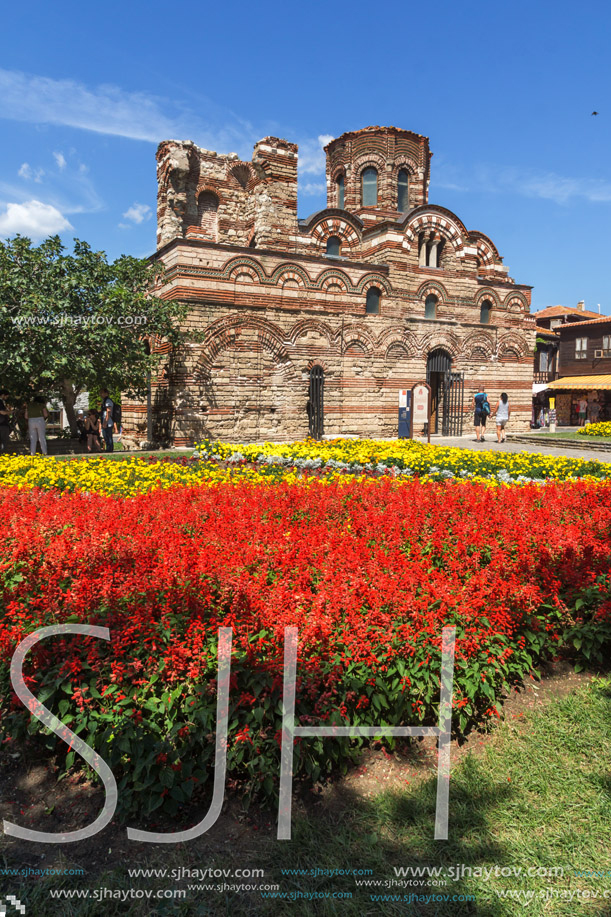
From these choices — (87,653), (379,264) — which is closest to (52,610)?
(87,653)

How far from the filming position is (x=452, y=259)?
822 inches

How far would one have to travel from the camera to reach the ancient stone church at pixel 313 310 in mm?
15617

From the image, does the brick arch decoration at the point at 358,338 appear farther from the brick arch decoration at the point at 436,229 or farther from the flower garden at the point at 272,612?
the flower garden at the point at 272,612

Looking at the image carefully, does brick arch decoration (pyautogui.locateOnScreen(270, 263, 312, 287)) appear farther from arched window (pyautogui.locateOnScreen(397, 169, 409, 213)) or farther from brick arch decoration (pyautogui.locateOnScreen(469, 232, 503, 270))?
arched window (pyautogui.locateOnScreen(397, 169, 409, 213))

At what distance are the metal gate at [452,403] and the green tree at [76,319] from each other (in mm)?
11115

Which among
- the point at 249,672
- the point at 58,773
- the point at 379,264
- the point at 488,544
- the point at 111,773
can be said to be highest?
the point at 379,264

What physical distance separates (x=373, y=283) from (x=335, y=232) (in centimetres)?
261

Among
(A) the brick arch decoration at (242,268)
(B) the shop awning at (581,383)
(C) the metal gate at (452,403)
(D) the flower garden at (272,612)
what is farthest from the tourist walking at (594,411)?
(D) the flower garden at (272,612)

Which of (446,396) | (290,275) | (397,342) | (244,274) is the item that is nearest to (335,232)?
(290,275)

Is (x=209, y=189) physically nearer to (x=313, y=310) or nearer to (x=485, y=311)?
(x=313, y=310)

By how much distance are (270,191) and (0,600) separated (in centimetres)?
1667

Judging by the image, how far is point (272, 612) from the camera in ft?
9.98

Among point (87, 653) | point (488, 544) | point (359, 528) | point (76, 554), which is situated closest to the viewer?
point (87, 653)

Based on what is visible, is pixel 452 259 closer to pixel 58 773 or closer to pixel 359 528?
pixel 359 528
